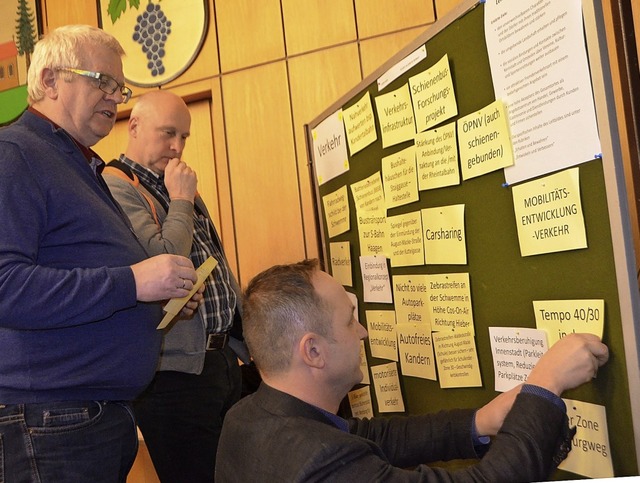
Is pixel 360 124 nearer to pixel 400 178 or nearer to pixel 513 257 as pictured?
Answer: pixel 400 178

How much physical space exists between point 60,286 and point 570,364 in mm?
1046

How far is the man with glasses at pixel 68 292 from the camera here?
1.55 meters

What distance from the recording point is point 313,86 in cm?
384

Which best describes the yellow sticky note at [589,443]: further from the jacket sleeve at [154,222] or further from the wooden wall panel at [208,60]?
the wooden wall panel at [208,60]

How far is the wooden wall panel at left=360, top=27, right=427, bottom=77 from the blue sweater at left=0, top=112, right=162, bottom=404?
7.18ft

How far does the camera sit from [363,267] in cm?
265

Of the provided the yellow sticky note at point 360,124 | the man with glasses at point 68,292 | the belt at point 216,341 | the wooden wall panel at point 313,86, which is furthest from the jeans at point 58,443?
the wooden wall panel at point 313,86

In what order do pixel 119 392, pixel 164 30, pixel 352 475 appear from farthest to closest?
pixel 164 30 < pixel 119 392 < pixel 352 475

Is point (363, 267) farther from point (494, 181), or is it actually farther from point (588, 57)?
point (588, 57)

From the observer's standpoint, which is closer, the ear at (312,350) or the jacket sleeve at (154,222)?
the ear at (312,350)

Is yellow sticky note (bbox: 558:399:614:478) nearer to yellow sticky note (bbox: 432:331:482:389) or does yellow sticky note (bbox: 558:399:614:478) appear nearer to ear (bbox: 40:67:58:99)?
yellow sticky note (bbox: 432:331:482:389)

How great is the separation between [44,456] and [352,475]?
27.3 inches

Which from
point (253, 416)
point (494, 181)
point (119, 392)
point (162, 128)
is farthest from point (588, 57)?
point (162, 128)

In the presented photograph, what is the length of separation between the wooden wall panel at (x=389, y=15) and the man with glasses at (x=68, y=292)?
2083mm
